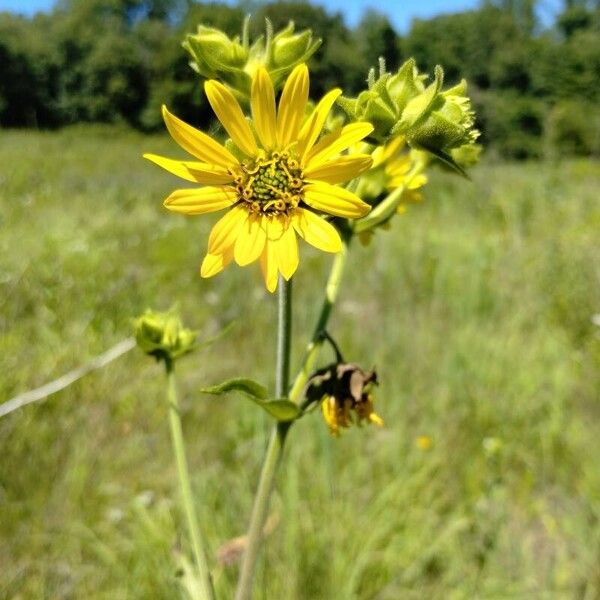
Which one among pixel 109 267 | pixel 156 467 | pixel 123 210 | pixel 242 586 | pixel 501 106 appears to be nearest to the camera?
pixel 242 586

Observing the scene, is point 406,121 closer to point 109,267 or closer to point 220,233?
point 220,233

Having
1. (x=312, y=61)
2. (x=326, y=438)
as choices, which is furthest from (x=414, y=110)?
(x=326, y=438)

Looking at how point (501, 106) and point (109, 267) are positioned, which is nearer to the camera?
point (109, 267)

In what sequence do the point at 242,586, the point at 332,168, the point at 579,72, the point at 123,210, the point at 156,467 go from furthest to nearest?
the point at 579,72
the point at 123,210
the point at 156,467
the point at 242,586
the point at 332,168

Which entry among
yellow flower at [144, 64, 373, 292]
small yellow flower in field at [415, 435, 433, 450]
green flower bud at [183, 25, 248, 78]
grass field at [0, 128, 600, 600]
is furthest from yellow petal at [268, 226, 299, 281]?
small yellow flower in field at [415, 435, 433, 450]

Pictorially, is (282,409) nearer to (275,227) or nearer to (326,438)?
(275,227)

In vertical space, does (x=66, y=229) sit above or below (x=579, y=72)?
below

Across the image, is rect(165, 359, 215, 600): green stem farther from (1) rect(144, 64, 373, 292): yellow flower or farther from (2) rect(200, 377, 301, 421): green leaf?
(1) rect(144, 64, 373, 292): yellow flower

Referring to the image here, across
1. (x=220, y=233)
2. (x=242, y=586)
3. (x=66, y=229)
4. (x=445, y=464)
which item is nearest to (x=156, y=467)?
(x=445, y=464)

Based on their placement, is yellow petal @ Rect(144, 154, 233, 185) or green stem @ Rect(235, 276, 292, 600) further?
green stem @ Rect(235, 276, 292, 600)
